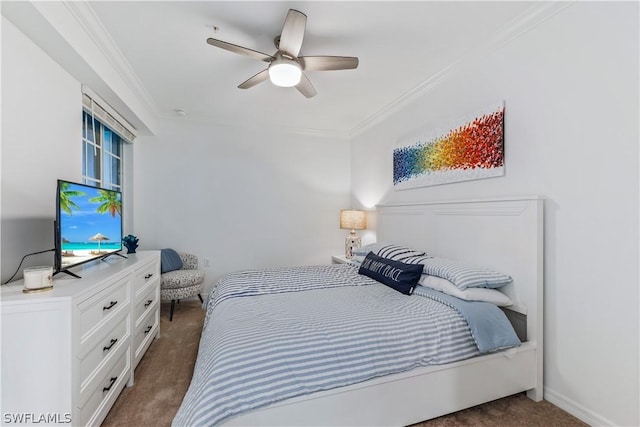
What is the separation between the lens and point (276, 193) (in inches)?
165

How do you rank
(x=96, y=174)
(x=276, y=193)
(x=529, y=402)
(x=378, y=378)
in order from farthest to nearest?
(x=276, y=193)
(x=96, y=174)
(x=529, y=402)
(x=378, y=378)

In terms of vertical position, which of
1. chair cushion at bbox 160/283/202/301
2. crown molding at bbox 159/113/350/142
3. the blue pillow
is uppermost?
crown molding at bbox 159/113/350/142

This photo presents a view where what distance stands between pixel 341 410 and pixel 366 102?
2.98 meters

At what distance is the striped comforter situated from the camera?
1.21m

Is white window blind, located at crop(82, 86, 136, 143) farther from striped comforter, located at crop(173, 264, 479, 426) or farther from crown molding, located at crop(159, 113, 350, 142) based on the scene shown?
striped comforter, located at crop(173, 264, 479, 426)

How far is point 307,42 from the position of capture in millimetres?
2178

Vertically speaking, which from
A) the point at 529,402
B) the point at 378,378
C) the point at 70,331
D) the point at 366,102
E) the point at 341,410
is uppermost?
the point at 366,102

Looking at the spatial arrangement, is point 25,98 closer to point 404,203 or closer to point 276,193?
point 276,193

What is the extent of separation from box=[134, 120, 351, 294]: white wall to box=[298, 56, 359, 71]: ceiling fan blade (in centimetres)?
211

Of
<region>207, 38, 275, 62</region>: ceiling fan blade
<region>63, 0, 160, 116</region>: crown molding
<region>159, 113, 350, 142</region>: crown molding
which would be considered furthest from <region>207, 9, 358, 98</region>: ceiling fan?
<region>159, 113, 350, 142</region>: crown molding

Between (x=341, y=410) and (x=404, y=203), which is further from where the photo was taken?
(x=404, y=203)

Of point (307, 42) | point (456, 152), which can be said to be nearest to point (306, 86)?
point (307, 42)

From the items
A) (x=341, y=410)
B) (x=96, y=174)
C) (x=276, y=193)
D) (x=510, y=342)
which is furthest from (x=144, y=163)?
(x=510, y=342)

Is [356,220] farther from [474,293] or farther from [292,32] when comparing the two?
[292,32]
